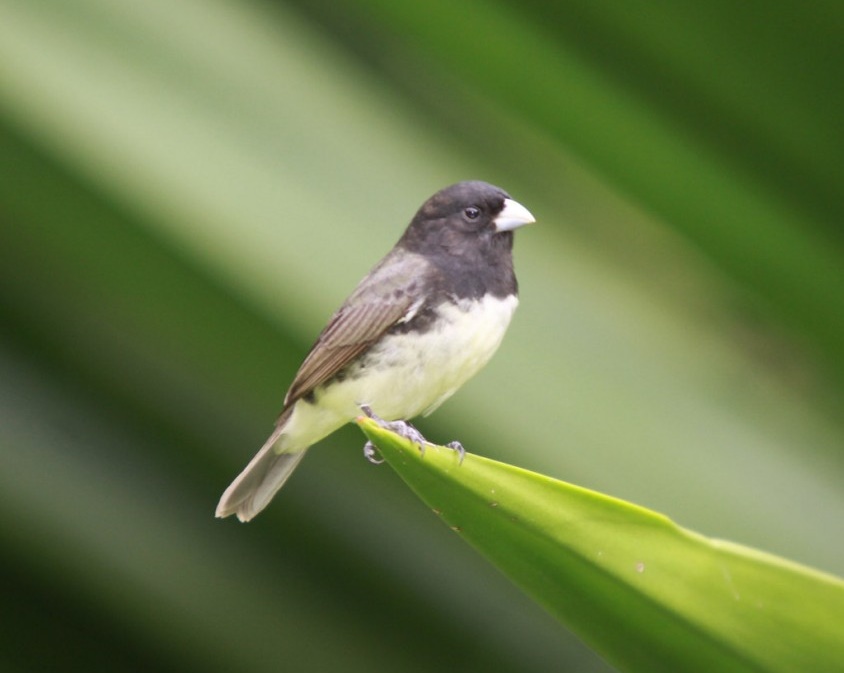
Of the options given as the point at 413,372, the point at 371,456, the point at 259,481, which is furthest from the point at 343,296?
the point at 259,481

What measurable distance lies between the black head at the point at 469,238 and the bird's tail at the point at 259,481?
0.41 m

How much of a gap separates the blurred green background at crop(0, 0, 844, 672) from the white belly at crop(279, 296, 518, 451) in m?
0.10

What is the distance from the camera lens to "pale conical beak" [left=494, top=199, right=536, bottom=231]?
2.05 meters

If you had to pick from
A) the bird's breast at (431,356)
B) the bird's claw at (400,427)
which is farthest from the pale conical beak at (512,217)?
the bird's claw at (400,427)

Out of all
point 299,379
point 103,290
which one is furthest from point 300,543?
point 103,290

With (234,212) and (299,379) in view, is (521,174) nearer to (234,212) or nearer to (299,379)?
(299,379)

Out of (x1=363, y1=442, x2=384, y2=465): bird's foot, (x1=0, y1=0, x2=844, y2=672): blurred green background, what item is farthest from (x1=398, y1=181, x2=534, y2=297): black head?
(x1=363, y1=442, x2=384, y2=465): bird's foot

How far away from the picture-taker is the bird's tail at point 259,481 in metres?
1.94

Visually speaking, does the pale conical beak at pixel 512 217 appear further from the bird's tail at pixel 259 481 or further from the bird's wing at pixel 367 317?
the bird's tail at pixel 259 481

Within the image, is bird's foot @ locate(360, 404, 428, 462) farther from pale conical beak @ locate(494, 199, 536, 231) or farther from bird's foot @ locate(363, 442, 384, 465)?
pale conical beak @ locate(494, 199, 536, 231)

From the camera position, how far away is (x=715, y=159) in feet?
4.64

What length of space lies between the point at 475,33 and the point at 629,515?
0.88 m

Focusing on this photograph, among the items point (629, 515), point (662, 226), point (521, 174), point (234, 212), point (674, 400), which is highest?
point (521, 174)

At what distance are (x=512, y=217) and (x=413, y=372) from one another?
0.31 metres
